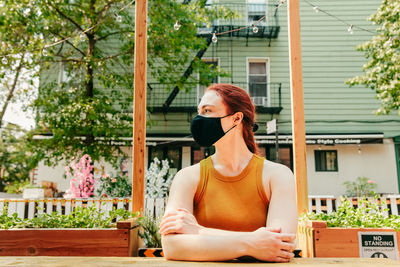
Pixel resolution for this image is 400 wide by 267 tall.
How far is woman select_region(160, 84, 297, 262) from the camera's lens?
1.42 meters

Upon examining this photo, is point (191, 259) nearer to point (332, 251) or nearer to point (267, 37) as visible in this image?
point (332, 251)

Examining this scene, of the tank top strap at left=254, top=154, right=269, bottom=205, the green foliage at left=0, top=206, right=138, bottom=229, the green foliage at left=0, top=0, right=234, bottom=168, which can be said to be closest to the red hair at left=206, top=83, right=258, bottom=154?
the tank top strap at left=254, top=154, right=269, bottom=205

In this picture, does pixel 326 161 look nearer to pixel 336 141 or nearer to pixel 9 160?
pixel 336 141

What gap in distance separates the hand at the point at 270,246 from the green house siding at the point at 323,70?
37.9 feet

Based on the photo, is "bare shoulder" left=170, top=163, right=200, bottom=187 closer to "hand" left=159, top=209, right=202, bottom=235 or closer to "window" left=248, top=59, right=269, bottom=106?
"hand" left=159, top=209, right=202, bottom=235

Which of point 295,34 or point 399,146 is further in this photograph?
point 399,146

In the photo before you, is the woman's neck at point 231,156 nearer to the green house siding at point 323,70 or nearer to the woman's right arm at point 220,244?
the woman's right arm at point 220,244

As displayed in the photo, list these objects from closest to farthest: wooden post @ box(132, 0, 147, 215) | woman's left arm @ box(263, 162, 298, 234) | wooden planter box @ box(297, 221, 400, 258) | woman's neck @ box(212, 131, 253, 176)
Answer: woman's left arm @ box(263, 162, 298, 234)
woman's neck @ box(212, 131, 253, 176)
wooden planter box @ box(297, 221, 400, 258)
wooden post @ box(132, 0, 147, 215)

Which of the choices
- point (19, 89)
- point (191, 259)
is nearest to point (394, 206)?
point (191, 259)

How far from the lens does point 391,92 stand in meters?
9.05

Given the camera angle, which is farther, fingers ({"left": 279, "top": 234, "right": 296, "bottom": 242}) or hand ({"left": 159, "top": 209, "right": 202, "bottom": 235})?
hand ({"left": 159, "top": 209, "right": 202, "bottom": 235})

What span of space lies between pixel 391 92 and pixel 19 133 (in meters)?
23.4

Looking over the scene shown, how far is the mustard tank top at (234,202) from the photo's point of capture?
5.78 ft

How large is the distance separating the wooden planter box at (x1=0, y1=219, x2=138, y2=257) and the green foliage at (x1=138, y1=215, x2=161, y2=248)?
1.50 feet
